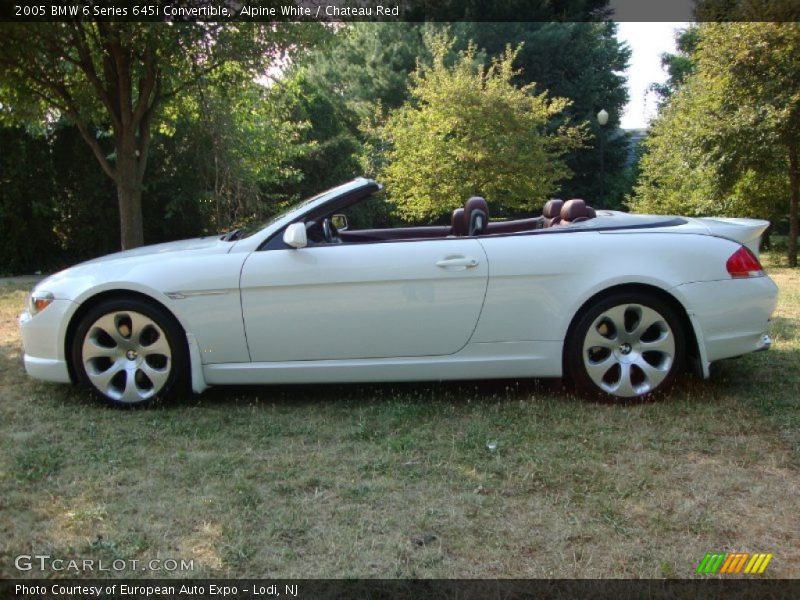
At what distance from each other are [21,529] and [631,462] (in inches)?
104

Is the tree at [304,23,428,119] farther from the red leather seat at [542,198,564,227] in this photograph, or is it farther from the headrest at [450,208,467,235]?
the headrest at [450,208,467,235]

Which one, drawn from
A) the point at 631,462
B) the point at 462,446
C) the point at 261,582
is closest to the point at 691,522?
the point at 631,462

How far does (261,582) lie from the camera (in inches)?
89.6

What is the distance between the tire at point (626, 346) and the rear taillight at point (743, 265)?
428mm

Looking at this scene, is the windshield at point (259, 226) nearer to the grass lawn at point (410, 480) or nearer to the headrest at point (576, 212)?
the grass lawn at point (410, 480)

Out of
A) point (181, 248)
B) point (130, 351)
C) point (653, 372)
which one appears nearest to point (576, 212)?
point (653, 372)

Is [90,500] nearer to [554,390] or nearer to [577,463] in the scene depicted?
[577,463]

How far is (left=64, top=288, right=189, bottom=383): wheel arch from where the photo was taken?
412 cm

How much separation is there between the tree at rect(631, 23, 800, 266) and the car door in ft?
36.5

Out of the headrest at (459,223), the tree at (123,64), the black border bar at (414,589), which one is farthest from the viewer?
the tree at (123,64)

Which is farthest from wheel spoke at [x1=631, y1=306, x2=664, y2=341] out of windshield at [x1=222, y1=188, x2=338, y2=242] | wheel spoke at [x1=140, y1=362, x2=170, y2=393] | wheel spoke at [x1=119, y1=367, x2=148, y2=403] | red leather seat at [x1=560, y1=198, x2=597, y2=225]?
wheel spoke at [x1=119, y1=367, x2=148, y2=403]

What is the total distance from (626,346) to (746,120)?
10.9 metres

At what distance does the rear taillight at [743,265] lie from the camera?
4.04 m

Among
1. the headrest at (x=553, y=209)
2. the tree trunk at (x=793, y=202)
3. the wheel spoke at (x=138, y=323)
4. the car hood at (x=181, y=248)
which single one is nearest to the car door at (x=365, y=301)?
the car hood at (x=181, y=248)
